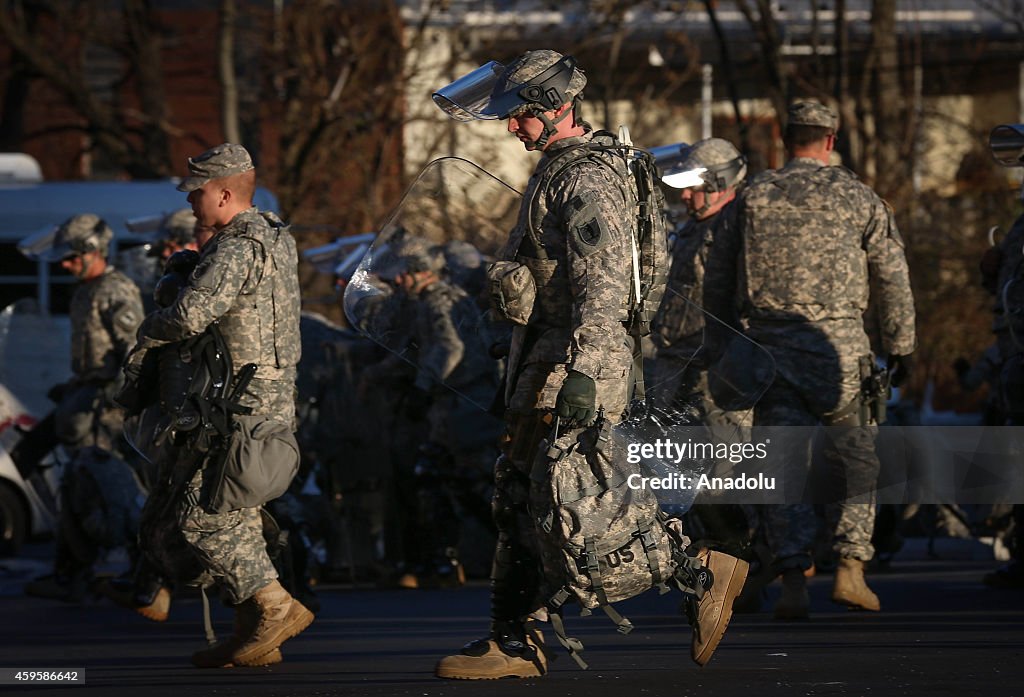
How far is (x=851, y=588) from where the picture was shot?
9.23m

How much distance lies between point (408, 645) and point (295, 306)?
158 centimetres

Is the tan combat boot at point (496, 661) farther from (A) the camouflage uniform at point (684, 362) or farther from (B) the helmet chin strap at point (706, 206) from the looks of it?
(B) the helmet chin strap at point (706, 206)

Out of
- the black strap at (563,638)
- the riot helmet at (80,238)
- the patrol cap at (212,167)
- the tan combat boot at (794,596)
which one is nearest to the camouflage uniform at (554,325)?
the black strap at (563,638)

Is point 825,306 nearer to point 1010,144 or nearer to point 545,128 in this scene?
point 1010,144

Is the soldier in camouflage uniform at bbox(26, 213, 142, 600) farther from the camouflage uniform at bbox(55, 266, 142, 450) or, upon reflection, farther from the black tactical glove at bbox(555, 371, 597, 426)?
the black tactical glove at bbox(555, 371, 597, 426)

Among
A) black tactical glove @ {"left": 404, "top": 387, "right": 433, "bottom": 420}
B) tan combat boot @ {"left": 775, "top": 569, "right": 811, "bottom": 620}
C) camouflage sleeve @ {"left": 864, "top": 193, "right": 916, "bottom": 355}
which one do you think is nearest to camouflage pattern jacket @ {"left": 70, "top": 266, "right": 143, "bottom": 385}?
black tactical glove @ {"left": 404, "top": 387, "right": 433, "bottom": 420}

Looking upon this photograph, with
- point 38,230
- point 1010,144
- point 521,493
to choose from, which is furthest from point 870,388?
point 38,230

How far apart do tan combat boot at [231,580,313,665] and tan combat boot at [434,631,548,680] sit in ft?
3.22

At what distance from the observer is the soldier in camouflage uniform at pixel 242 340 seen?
25.0ft

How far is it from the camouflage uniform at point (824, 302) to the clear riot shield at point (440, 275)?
1.36 m

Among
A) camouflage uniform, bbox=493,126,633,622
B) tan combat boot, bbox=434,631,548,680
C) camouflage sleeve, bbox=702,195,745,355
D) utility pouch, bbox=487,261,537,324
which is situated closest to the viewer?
camouflage uniform, bbox=493,126,633,622

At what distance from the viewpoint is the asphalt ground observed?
22.6ft

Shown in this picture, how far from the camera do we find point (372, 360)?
12070 millimetres

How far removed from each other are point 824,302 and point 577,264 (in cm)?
297
